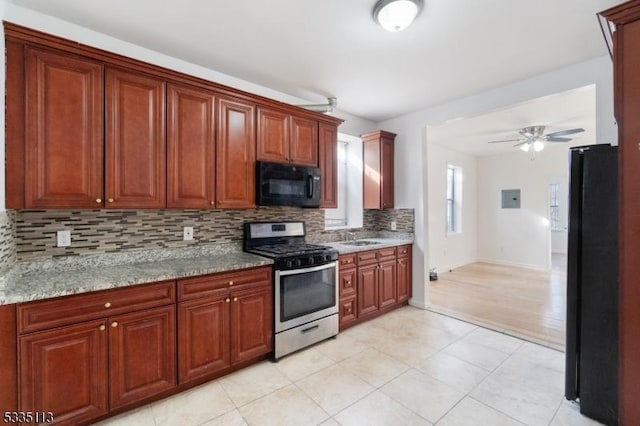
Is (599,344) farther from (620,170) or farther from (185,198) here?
(185,198)

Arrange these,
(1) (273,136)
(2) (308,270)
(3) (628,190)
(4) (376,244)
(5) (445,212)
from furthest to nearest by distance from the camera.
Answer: (5) (445,212) < (4) (376,244) < (1) (273,136) < (2) (308,270) < (3) (628,190)

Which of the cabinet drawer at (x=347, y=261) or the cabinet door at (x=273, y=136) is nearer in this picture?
the cabinet door at (x=273, y=136)

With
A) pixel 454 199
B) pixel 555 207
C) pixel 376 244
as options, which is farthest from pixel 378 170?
pixel 555 207

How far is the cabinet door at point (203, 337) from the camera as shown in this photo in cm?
203

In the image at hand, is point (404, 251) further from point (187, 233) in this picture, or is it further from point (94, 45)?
point (94, 45)

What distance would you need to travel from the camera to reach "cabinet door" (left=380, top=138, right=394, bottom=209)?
3986mm

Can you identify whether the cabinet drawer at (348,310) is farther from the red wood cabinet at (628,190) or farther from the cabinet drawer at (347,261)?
the red wood cabinet at (628,190)

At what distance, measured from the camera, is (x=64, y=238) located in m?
2.02

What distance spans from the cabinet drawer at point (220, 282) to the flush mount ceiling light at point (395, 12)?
6.74 ft

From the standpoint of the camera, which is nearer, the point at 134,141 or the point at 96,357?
the point at 96,357

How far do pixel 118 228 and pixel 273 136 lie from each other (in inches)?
61.0

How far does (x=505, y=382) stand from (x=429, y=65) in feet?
9.04

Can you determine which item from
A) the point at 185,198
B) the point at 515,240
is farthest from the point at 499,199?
the point at 185,198

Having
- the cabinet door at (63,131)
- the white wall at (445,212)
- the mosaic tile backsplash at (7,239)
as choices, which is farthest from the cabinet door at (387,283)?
the mosaic tile backsplash at (7,239)
